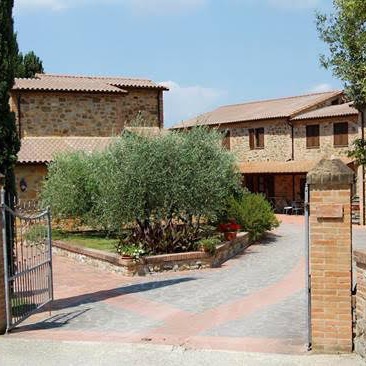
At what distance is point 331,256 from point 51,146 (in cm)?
1897

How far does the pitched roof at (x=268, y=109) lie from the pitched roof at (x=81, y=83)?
4.76 metres

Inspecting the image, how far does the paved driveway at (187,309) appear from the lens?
780 cm

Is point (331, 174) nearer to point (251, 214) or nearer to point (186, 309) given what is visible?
point (186, 309)

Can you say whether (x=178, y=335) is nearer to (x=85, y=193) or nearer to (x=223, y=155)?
(x=223, y=155)

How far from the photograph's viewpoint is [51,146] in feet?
78.0

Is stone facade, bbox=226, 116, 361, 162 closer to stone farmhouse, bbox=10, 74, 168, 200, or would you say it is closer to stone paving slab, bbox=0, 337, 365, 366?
stone farmhouse, bbox=10, 74, 168, 200

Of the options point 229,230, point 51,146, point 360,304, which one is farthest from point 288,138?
point 360,304

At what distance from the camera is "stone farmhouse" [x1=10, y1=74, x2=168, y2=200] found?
2219 cm

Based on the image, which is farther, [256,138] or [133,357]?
[256,138]

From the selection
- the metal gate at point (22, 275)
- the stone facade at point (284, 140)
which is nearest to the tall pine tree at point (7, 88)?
the metal gate at point (22, 275)

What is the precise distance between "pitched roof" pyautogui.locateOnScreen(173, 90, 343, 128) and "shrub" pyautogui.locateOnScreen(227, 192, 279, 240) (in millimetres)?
12005

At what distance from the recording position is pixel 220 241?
1620 centimetres

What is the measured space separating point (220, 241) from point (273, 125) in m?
18.1

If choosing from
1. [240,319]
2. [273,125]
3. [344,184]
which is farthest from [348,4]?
[273,125]
